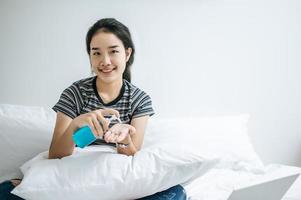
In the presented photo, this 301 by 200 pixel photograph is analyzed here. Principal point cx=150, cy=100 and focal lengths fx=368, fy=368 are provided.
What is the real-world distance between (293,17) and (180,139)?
33.3 inches

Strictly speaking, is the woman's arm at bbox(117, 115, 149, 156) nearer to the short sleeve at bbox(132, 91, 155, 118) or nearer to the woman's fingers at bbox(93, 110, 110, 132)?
the short sleeve at bbox(132, 91, 155, 118)

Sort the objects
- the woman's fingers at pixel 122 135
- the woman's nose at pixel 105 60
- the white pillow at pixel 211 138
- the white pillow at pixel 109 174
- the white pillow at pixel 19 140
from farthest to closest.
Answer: the white pillow at pixel 211 138, the white pillow at pixel 19 140, the woman's nose at pixel 105 60, the woman's fingers at pixel 122 135, the white pillow at pixel 109 174

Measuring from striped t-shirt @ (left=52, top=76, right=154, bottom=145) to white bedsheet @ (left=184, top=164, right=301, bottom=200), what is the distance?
0.91 ft

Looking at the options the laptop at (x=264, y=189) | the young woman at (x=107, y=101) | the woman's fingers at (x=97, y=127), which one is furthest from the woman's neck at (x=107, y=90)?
the laptop at (x=264, y=189)

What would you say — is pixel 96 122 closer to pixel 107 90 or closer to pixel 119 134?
pixel 119 134

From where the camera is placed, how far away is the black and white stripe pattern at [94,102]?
3.57 ft

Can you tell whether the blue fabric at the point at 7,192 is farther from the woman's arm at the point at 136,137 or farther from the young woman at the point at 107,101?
the woman's arm at the point at 136,137

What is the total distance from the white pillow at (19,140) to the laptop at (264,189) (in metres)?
0.63

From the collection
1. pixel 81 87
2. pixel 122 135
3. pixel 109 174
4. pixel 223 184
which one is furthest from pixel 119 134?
pixel 223 184

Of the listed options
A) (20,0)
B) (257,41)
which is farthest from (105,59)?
(257,41)

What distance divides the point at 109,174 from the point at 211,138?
1.87ft

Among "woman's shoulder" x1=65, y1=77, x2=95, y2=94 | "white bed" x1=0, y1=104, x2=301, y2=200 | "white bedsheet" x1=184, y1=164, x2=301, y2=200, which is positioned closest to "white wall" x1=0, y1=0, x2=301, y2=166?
"white bed" x1=0, y1=104, x2=301, y2=200

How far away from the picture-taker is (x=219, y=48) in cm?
162

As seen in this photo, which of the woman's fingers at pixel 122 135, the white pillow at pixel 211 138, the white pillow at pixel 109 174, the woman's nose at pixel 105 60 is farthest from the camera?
the white pillow at pixel 211 138
